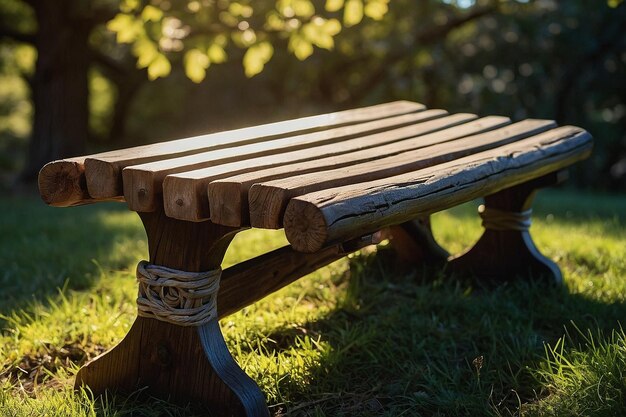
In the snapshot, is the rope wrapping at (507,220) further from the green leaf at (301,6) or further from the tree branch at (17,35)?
the tree branch at (17,35)

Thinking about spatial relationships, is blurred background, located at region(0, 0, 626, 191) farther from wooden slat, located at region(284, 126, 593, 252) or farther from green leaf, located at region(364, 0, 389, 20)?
wooden slat, located at region(284, 126, 593, 252)

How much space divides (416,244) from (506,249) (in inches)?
16.2

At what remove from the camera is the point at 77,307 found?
310 cm

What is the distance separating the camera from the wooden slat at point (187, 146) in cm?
208

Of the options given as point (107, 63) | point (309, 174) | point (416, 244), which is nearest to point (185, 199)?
point (309, 174)

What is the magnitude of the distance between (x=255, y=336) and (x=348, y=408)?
56 centimetres

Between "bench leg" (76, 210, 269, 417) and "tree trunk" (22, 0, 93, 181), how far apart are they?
731cm

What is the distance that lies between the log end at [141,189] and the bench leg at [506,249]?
1911 mm

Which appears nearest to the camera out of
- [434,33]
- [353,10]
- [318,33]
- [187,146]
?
[187,146]

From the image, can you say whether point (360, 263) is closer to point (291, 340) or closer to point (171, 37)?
point (291, 340)

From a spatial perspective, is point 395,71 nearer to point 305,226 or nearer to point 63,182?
point 63,182

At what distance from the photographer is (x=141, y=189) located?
6.68ft

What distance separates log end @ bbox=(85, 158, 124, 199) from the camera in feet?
6.80

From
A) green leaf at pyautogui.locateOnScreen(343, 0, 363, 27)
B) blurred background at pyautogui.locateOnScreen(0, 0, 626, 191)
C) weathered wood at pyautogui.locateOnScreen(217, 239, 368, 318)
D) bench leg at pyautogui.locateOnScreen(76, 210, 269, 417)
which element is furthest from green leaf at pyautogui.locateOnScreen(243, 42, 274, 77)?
blurred background at pyautogui.locateOnScreen(0, 0, 626, 191)
